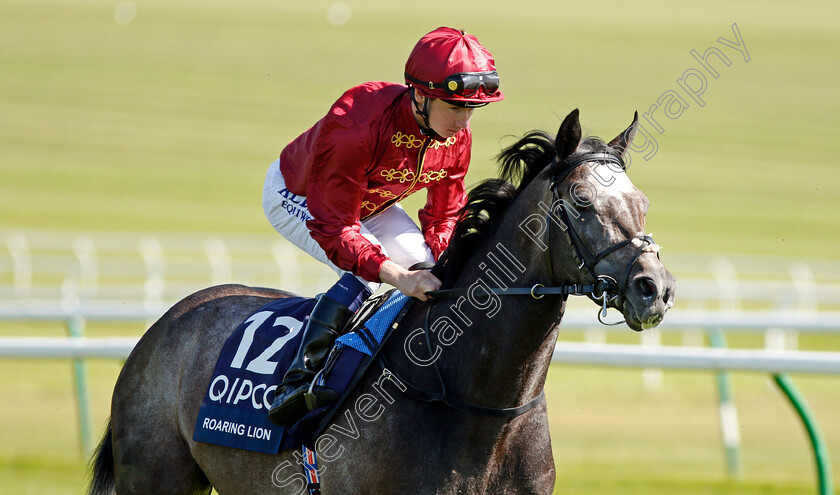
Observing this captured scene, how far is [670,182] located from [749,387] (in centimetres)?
2293

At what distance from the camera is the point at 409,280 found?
11.0 feet

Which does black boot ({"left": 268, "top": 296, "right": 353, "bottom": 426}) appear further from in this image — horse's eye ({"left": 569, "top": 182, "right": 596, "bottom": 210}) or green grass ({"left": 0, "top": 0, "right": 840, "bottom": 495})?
green grass ({"left": 0, "top": 0, "right": 840, "bottom": 495})

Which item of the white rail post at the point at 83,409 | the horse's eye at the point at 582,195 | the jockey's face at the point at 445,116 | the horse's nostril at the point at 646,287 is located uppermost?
the jockey's face at the point at 445,116

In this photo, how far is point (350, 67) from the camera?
45594 mm

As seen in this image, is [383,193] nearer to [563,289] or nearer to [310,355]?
[310,355]

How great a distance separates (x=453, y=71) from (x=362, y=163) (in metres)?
0.44

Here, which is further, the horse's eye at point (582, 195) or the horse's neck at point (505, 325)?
the horse's neck at point (505, 325)

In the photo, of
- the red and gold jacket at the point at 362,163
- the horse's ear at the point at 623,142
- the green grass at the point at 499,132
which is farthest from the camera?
the green grass at the point at 499,132

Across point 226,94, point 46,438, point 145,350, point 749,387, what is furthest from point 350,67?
point 145,350

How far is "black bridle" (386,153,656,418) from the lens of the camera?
113 inches

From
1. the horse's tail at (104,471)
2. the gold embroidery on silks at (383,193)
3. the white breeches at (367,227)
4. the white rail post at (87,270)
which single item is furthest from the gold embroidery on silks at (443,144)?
the white rail post at (87,270)

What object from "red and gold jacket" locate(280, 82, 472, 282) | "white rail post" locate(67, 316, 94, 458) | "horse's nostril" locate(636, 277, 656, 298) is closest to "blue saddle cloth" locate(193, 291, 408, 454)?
"red and gold jacket" locate(280, 82, 472, 282)

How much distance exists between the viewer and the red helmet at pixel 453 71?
3.32 meters

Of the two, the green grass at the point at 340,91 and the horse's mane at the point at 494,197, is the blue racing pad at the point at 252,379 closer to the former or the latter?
the horse's mane at the point at 494,197
